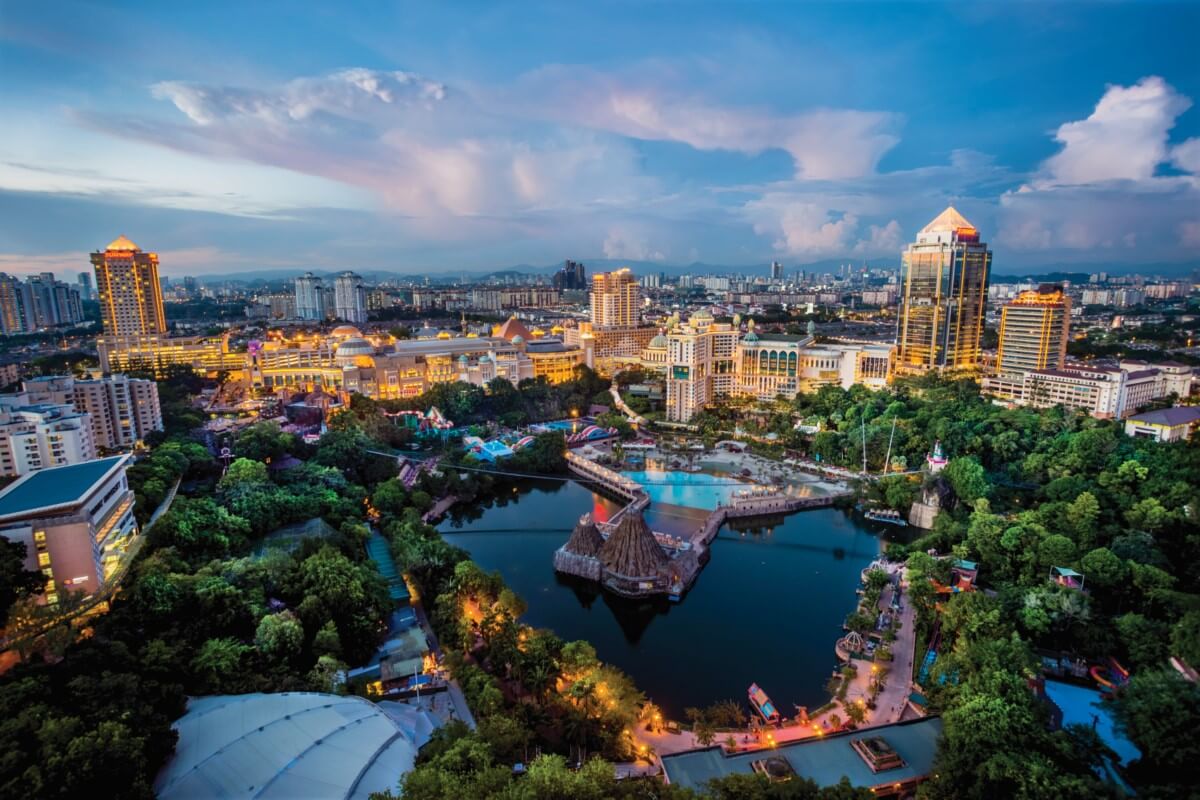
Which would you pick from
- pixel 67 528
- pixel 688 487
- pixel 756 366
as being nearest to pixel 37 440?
pixel 67 528

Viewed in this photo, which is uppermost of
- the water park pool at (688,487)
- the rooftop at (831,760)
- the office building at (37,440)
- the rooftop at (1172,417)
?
the office building at (37,440)

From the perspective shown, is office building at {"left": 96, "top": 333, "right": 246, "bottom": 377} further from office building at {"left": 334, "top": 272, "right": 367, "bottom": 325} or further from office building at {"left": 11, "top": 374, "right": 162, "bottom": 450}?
office building at {"left": 334, "top": 272, "right": 367, "bottom": 325}

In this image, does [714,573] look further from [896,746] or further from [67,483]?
[67,483]

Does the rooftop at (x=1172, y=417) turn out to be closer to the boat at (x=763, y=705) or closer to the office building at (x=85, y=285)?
the boat at (x=763, y=705)

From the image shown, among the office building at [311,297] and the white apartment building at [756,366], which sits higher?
the office building at [311,297]

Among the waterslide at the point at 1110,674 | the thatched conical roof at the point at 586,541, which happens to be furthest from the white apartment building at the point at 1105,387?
the thatched conical roof at the point at 586,541

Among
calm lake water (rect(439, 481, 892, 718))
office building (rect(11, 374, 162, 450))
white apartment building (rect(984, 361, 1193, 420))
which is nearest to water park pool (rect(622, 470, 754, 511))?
calm lake water (rect(439, 481, 892, 718))

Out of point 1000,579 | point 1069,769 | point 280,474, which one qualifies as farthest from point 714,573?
point 280,474
